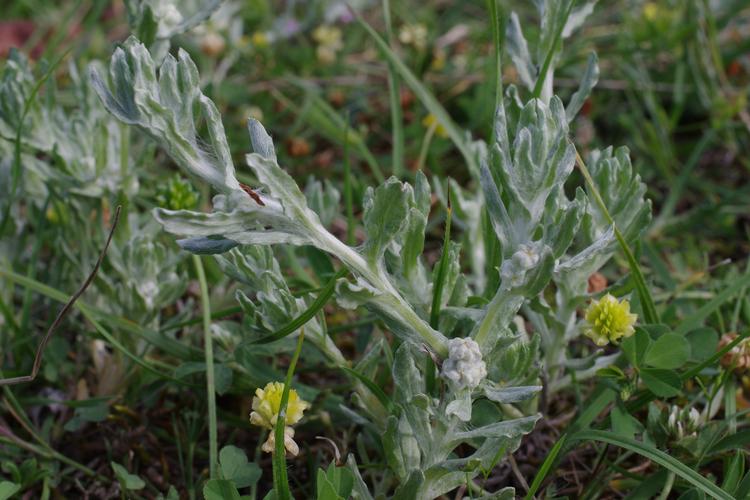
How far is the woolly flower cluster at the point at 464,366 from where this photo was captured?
1.54 meters

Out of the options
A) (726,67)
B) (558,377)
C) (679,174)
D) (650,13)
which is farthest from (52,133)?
(726,67)

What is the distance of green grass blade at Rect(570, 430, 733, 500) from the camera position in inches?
62.7

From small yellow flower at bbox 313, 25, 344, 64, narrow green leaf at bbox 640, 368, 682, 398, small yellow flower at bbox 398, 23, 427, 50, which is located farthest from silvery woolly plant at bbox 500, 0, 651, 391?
Result: small yellow flower at bbox 313, 25, 344, 64

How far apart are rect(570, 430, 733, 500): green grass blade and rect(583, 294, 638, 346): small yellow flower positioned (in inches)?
10.1

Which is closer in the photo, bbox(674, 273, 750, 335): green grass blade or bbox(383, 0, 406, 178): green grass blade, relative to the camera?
bbox(674, 273, 750, 335): green grass blade

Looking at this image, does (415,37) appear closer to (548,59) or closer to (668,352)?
(548,59)

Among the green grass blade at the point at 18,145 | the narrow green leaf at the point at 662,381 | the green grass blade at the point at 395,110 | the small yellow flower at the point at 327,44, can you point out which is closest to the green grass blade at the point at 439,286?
the narrow green leaf at the point at 662,381

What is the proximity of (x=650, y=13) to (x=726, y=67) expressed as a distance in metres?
0.44

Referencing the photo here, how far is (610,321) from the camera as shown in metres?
1.88

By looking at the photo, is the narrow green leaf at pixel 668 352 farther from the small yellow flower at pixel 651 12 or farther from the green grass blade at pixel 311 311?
the small yellow flower at pixel 651 12

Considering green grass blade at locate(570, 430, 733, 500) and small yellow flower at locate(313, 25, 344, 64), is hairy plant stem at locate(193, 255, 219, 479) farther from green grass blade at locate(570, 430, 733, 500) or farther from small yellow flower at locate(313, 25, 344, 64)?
small yellow flower at locate(313, 25, 344, 64)

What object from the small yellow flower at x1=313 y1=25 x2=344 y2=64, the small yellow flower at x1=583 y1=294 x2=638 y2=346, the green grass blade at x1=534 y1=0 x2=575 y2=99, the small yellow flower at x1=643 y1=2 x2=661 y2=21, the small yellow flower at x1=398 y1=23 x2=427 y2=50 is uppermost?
the green grass blade at x1=534 y1=0 x2=575 y2=99

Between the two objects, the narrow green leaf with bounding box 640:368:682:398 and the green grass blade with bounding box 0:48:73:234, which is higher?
the green grass blade with bounding box 0:48:73:234

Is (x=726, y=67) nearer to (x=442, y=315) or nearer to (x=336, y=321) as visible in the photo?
(x=336, y=321)
